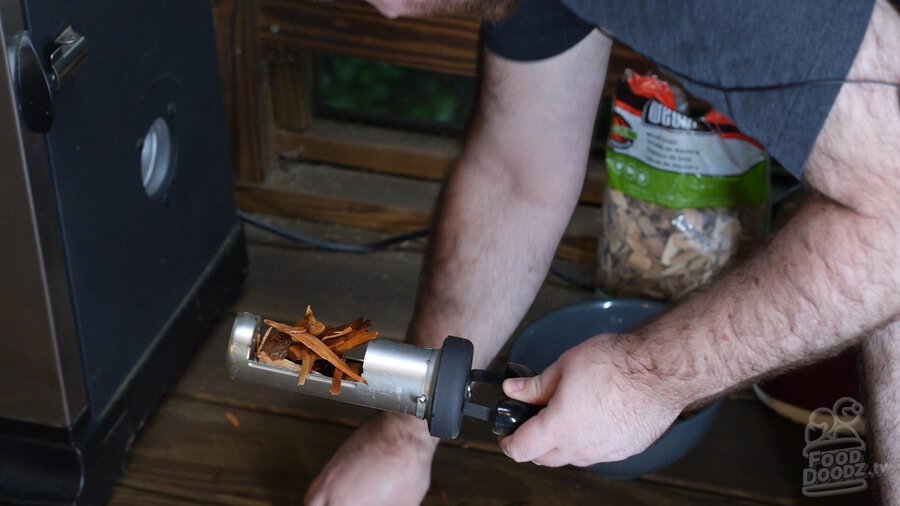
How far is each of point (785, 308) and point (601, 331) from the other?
570 mm

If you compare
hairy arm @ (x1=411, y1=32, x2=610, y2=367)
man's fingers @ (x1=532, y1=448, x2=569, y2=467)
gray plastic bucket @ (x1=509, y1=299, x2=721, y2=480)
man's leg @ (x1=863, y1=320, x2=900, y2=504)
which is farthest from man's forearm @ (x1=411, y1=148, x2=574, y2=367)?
man's leg @ (x1=863, y1=320, x2=900, y2=504)

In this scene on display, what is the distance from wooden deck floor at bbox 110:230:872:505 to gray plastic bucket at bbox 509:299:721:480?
0.04m

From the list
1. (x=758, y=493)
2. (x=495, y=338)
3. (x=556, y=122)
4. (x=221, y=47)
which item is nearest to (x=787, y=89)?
(x=556, y=122)

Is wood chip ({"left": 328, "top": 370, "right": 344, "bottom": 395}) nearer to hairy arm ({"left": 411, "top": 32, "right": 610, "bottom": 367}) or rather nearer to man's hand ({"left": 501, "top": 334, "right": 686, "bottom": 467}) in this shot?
man's hand ({"left": 501, "top": 334, "right": 686, "bottom": 467})

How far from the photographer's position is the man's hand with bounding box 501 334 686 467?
2.84 ft

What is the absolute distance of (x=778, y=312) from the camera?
0.80m

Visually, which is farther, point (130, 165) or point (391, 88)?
point (391, 88)

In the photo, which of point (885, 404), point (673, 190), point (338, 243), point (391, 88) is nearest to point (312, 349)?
point (885, 404)

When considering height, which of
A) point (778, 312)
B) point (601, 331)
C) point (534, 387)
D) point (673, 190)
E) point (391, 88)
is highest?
point (778, 312)

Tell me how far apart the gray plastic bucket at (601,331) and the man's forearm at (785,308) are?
0.33 meters

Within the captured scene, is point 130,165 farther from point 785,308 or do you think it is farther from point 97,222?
point 785,308

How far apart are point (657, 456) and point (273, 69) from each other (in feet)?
2.80

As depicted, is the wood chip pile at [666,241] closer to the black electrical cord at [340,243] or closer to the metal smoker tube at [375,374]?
the black electrical cord at [340,243]

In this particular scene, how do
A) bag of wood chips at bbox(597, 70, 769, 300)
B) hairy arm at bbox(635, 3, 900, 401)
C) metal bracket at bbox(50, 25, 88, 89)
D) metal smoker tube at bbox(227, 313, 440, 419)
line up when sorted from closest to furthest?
hairy arm at bbox(635, 3, 900, 401) < metal smoker tube at bbox(227, 313, 440, 419) < metal bracket at bbox(50, 25, 88, 89) < bag of wood chips at bbox(597, 70, 769, 300)
